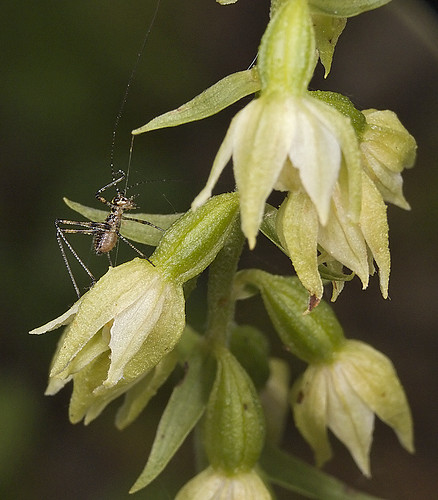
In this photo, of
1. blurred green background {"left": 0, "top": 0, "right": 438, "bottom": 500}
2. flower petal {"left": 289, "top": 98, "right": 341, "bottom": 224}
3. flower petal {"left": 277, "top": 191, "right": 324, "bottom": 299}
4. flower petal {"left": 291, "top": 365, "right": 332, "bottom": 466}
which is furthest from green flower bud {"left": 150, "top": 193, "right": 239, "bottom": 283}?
blurred green background {"left": 0, "top": 0, "right": 438, "bottom": 500}

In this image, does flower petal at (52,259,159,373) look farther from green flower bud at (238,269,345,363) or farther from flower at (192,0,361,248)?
green flower bud at (238,269,345,363)

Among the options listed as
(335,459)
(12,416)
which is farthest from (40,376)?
(335,459)

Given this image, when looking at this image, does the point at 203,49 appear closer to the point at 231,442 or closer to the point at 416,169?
the point at 416,169

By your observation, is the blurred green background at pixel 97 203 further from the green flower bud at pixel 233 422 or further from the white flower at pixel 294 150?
the white flower at pixel 294 150

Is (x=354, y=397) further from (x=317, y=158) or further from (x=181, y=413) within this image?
(x=317, y=158)

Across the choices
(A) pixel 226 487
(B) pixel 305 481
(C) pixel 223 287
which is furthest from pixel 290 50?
(B) pixel 305 481

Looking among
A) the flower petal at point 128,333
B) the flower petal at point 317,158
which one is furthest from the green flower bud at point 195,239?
the flower petal at point 317,158
